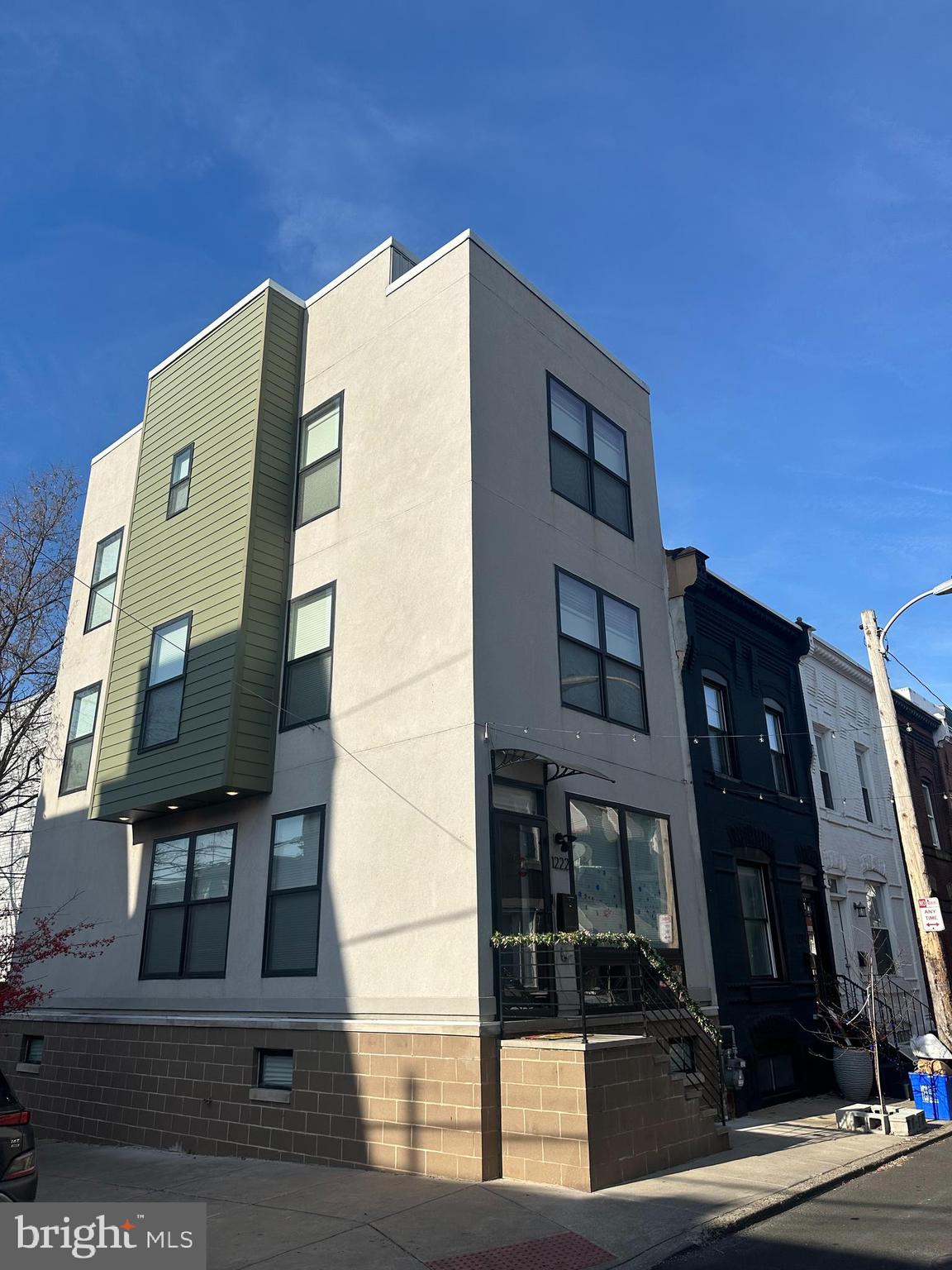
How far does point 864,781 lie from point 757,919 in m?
7.12

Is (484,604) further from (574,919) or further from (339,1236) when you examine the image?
(339,1236)

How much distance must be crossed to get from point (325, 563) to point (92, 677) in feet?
21.8

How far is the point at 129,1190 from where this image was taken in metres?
10.4

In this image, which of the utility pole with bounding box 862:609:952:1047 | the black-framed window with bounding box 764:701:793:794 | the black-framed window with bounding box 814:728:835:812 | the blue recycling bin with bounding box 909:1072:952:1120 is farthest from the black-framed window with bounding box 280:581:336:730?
the black-framed window with bounding box 814:728:835:812

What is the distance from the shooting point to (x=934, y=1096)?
13805mm

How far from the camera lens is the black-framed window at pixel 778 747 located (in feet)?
60.7

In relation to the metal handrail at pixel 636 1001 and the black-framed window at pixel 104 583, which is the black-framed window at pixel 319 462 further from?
the metal handrail at pixel 636 1001

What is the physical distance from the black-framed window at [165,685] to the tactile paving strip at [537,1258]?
8.89m

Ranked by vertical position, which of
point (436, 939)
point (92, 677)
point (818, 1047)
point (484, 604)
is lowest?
point (818, 1047)

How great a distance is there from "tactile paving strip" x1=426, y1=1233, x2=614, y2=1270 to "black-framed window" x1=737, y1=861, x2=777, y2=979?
9.06 m

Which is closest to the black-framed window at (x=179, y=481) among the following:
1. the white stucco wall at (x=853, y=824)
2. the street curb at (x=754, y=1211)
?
the street curb at (x=754, y=1211)

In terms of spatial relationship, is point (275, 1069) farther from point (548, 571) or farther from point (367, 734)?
point (548, 571)

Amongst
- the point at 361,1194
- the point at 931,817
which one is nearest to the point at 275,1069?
the point at 361,1194

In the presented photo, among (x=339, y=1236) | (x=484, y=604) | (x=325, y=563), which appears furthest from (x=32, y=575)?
(x=339, y=1236)
